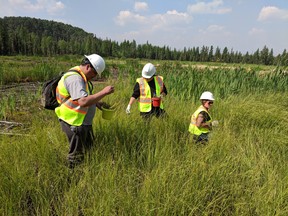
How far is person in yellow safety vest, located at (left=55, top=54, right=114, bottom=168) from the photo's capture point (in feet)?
8.29

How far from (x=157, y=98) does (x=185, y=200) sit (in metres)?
2.70

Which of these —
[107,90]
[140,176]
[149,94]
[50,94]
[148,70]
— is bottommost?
[140,176]

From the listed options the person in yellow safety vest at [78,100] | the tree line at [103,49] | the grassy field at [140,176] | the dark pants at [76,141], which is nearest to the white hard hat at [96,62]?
the person in yellow safety vest at [78,100]

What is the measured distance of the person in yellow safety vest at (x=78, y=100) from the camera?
253cm

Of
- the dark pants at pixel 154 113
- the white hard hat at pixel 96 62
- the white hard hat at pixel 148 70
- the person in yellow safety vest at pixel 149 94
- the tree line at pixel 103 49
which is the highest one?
the tree line at pixel 103 49

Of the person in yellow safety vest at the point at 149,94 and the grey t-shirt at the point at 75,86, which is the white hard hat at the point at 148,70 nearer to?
the person in yellow safety vest at the point at 149,94

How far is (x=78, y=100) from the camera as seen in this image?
8.26 feet

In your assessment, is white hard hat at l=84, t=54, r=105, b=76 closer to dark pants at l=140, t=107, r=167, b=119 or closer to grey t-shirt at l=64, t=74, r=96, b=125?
grey t-shirt at l=64, t=74, r=96, b=125

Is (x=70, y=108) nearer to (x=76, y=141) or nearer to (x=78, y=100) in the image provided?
(x=78, y=100)

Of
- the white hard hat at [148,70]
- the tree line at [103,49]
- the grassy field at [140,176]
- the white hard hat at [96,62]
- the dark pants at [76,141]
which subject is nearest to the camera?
the grassy field at [140,176]

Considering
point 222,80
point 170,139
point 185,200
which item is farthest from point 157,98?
point 222,80

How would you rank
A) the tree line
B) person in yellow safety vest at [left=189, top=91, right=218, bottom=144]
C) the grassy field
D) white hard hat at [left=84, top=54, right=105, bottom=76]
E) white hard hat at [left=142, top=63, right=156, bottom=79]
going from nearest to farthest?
the grassy field → white hard hat at [left=84, top=54, right=105, bottom=76] → person in yellow safety vest at [left=189, top=91, right=218, bottom=144] → white hard hat at [left=142, top=63, right=156, bottom=79] → the tree line

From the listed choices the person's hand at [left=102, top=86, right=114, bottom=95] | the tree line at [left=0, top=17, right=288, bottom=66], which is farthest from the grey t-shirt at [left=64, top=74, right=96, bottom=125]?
the tree line at [left=0, top=17, right=288, bottom=66]

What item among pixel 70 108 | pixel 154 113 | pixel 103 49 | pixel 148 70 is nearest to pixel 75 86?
pixel 70 108
